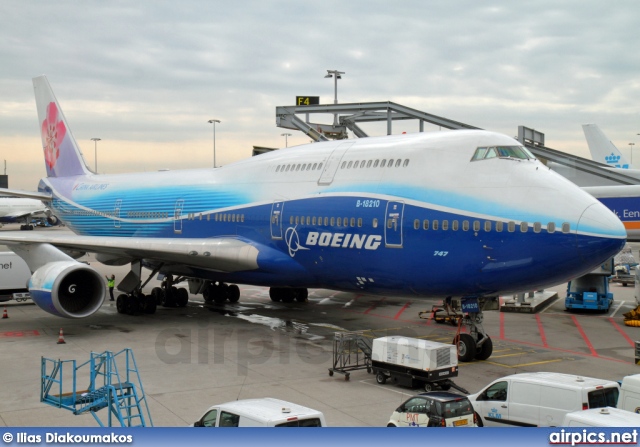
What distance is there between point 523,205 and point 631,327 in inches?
473

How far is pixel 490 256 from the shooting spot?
1758cm

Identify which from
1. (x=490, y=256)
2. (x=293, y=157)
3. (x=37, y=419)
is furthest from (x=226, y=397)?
(x=293, y=157)

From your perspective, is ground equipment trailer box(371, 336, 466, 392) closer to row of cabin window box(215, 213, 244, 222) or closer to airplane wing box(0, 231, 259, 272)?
airplane wing box(0, 231, 259, 272)

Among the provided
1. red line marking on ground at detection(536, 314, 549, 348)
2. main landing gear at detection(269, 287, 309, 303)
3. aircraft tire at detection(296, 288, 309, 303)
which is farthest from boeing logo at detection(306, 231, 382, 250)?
main landing gear at detection(269, 287, 309, 303)

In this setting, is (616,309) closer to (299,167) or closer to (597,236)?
(597,236)

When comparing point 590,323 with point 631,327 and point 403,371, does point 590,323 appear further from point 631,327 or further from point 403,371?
point 403,371

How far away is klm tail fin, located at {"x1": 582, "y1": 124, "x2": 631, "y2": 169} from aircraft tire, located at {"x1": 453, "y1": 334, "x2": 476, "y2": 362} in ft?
186

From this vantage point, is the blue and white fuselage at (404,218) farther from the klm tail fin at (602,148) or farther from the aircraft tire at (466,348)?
the klm tail fin at (602,148)

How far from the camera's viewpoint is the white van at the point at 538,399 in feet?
41.6

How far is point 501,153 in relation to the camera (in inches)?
730

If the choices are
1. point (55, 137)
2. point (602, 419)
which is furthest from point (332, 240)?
point (55, 137)

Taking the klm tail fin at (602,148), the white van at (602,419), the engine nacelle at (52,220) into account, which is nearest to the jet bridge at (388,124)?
the white van at (602,419)

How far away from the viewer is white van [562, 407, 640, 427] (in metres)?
10.0

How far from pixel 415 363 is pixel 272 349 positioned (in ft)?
19.2
